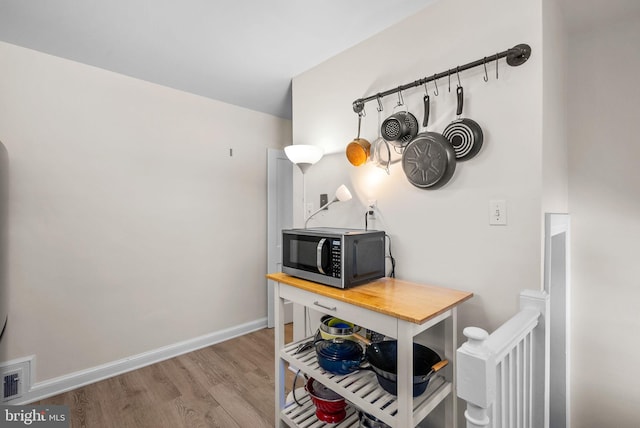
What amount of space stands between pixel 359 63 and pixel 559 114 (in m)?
1.20

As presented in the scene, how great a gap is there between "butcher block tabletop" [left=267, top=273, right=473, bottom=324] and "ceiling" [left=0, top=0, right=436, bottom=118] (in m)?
1.51

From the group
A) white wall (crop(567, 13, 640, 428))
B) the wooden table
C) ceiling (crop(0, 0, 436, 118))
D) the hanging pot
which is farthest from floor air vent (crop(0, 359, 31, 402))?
white wall (crop(567, 13, 640, 428))

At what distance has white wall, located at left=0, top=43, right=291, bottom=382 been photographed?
2.02 meters

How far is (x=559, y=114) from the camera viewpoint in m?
1.63

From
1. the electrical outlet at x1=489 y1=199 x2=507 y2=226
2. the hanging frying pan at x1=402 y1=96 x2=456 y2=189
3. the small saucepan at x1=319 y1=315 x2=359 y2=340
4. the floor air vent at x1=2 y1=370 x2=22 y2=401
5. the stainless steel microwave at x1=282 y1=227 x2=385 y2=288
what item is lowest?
the floor air vent at x1=2 y1=370 x2=22 y2=401

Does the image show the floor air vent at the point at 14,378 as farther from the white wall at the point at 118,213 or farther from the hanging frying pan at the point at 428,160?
the hanging frying pan at the point at 428,160

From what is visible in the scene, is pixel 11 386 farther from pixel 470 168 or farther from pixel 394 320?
pixel 470 168

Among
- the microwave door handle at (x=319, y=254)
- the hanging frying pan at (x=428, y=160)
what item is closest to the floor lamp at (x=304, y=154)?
the hanging frying pan at (x=428, y=160)

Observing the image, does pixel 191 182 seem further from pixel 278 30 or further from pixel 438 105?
pixel 438 105

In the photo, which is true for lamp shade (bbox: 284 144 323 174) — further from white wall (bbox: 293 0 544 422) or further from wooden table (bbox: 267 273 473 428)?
wooden table (bbox: 267 273 473 428)

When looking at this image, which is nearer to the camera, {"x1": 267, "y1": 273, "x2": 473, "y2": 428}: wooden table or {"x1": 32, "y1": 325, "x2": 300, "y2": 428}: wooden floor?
Result: {"x1": 267, "y1": 273, "x2": 473, "y2": 428}: wooden table

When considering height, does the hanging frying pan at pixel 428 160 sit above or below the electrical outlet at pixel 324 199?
above

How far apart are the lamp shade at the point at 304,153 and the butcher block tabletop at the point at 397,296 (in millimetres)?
850

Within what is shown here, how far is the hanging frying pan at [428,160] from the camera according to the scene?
152 cm
